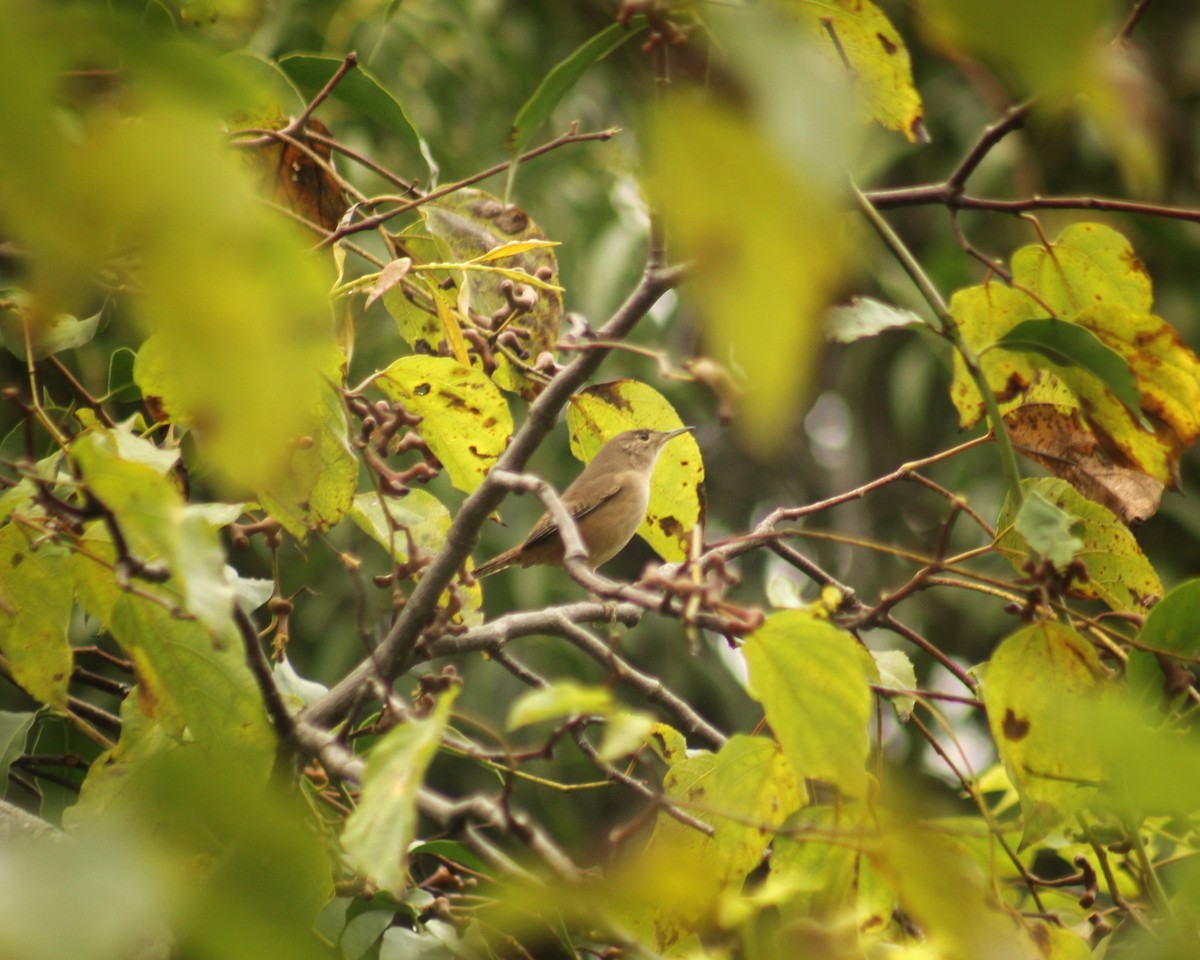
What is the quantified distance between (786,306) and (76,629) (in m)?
2.94

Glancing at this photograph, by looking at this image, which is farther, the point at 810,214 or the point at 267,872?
the point at 267,872

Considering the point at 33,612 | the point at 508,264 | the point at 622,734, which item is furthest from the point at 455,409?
the point at 622,734

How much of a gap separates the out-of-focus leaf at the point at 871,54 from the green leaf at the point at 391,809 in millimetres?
906

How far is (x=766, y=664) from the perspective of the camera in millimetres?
1367

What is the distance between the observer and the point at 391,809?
107 centimetres

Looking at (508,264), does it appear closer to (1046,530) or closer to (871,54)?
(871,54)

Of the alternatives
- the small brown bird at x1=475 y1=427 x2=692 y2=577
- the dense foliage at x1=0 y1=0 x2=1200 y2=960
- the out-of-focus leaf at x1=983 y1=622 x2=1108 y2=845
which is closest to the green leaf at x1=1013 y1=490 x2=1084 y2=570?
the dense foliage at x1=0 y1=0 x2=1200 y2=960

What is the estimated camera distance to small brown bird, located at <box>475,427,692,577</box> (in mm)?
4441

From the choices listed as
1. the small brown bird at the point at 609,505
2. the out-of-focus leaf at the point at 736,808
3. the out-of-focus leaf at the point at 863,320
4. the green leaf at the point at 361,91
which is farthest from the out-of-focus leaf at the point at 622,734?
the small brown bird at the point at 609,505

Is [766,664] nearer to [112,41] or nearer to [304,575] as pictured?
[112,41]

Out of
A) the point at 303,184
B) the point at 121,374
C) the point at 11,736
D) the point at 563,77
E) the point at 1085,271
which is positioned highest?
the point at 563,77

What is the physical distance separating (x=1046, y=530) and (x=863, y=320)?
43 cm

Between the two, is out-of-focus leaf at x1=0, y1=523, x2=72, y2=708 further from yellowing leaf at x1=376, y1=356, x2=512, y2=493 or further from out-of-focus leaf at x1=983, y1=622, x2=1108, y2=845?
out-of-focus leaf at x1=983, y1=622, x2=1108, y2=845

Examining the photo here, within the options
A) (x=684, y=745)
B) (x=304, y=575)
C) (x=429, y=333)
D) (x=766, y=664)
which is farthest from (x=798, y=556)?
(x=304, y=575)
